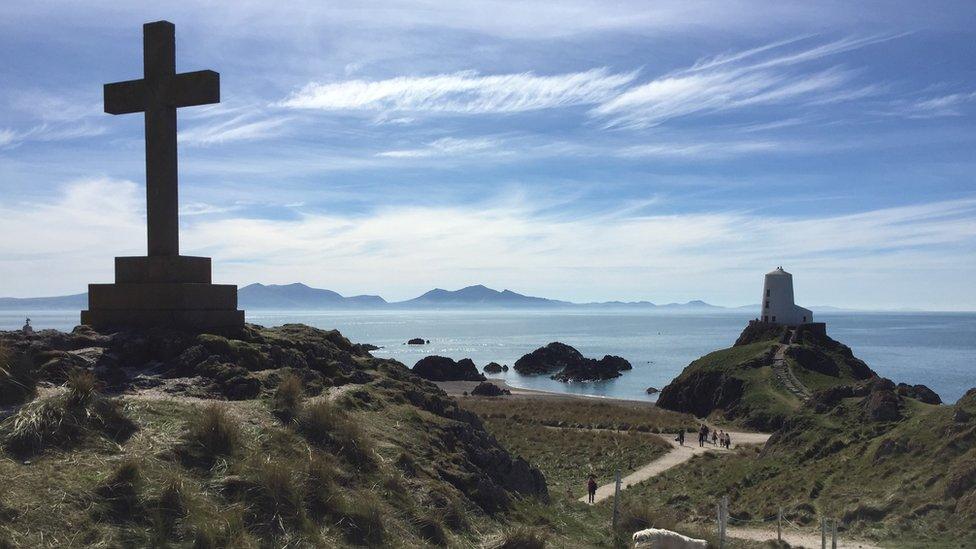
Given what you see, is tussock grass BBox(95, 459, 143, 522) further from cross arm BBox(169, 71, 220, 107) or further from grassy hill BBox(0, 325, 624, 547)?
cross arm BBox(169, 71, 220, 107)

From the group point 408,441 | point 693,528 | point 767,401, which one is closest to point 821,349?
point 767,401

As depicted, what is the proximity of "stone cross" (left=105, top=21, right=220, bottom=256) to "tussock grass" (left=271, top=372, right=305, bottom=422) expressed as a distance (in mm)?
4406

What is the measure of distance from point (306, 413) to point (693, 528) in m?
8.06

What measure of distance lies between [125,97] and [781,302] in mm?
64351

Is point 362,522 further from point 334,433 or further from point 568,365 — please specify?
point 568,365

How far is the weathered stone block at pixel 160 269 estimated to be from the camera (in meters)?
14.5

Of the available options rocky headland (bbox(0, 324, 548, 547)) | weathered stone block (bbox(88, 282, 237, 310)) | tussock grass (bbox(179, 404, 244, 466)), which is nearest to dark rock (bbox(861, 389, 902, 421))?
rocky headland (bbox(0, 324, 548, 547))

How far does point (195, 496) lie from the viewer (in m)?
8.77

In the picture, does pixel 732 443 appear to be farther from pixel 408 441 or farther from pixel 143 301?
pixel 143 301

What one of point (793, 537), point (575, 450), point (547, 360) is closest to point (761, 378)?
point (575, 450)

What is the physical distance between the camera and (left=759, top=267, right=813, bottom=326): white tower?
6850 cm

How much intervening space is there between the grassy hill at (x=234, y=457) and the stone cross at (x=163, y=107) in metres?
2.28

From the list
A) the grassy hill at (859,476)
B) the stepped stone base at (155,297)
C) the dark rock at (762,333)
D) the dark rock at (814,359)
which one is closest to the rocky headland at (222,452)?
the stepped stone base at (155,297)

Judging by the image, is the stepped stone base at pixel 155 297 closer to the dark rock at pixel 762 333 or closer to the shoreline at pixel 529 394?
the shoreline at pixel 529 394
